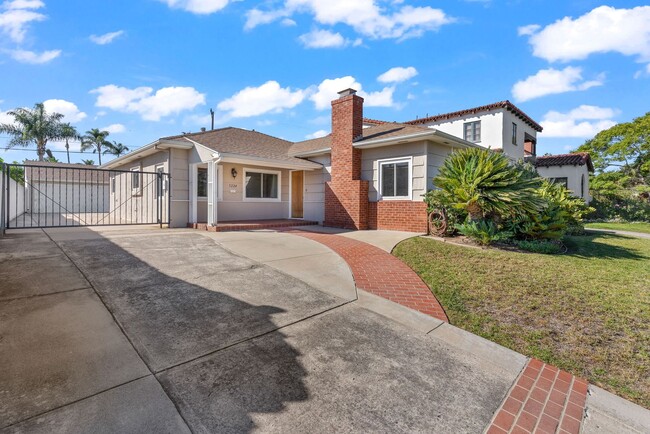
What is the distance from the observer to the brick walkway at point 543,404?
2426 mm

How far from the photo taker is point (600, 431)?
245cm

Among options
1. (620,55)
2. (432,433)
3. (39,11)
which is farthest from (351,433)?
(620,55)

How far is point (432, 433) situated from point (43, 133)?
40.3 meters

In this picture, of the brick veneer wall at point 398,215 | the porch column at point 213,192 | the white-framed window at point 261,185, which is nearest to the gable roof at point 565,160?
the brick veneer wall at point 398,215

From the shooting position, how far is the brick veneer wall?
10.3 meters

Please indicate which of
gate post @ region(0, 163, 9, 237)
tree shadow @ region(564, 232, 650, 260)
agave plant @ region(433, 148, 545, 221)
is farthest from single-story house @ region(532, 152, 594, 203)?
gate post @ region(0, 163, 9, 237)

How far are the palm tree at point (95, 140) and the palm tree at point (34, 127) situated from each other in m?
5.24

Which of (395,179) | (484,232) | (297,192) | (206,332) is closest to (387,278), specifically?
(206,332)

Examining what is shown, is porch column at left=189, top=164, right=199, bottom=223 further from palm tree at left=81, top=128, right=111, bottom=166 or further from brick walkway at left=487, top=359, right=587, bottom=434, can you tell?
palm tree at left=81, top=128, right=111, bottom=166

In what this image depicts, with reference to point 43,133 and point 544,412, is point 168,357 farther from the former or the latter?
point 43,133

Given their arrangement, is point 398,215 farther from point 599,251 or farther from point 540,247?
point 599,251

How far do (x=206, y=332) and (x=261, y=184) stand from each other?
10.6 metres

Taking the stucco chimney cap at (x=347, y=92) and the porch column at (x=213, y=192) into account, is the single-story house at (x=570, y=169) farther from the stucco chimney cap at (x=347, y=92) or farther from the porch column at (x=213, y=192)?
the porch column at (x=213, y=192)

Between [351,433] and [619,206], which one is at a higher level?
[619,206]
